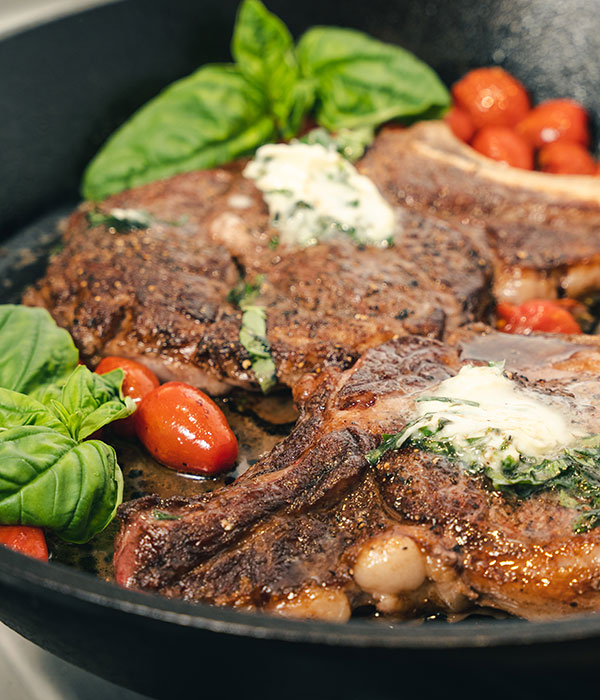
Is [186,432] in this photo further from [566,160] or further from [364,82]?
[566,160]

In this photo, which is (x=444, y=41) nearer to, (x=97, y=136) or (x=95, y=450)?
(x=97, y=136)

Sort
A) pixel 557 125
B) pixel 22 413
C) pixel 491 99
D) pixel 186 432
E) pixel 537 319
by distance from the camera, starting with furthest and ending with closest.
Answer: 1. pixel 491 99
2. pixel 557 125
3. pixel 537 319
4. pixel 186 432
5. pixel 22 413

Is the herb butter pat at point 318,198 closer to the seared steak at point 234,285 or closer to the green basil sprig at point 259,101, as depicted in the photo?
the seared steak at point 234,285

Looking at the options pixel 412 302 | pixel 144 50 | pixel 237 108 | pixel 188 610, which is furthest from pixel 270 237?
pixel 188 610

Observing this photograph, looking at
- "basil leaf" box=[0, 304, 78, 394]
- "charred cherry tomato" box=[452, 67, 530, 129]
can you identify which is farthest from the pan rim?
"charred cherry tomato" box=[452, 67, 530, 129]

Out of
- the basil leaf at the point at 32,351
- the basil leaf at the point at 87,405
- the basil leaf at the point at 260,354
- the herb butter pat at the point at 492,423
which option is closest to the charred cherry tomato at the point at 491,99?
the basil leaf at the point at 260,354

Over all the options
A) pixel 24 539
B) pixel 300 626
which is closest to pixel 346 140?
pixel 24 539

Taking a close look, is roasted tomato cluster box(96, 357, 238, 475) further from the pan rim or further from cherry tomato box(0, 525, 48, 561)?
the pan rim
